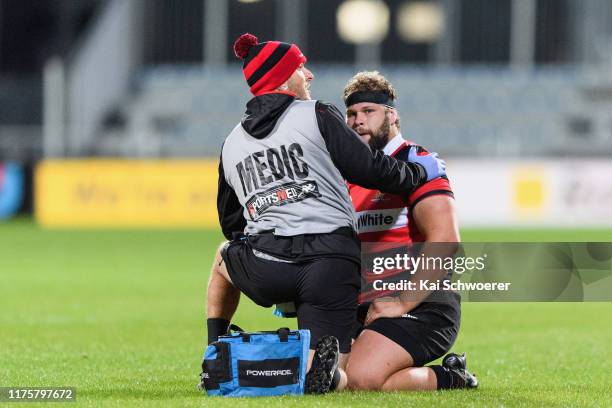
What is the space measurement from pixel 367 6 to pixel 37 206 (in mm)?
9813

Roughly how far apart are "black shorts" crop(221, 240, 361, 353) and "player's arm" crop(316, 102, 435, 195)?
0.43m

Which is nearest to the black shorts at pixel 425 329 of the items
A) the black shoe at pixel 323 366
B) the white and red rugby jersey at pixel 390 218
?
the white and red rugby jersey at pixel 390 218

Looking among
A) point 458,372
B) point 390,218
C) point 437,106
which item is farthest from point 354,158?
point 437,106

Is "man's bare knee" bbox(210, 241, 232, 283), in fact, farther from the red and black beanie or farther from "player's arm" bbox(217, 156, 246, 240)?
the red and black beanie

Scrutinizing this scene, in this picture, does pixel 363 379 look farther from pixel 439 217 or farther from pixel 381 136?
pixel 381 136

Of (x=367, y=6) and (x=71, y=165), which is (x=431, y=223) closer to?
(x=71, y=165)

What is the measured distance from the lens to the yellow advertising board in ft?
76.1

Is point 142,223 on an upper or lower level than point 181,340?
lower

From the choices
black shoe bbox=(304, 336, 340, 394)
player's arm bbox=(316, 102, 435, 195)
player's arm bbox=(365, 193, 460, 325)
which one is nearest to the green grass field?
black shoe bbox=(304, 336, 340, 394)

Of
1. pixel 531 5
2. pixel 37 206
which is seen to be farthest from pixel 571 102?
pixel 37 206

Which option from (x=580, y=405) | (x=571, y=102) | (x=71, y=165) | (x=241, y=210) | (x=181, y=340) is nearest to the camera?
(x=580, y=405)

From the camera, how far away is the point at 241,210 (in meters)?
6.18

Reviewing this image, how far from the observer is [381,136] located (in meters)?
6.31

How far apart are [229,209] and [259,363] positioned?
91 cm
